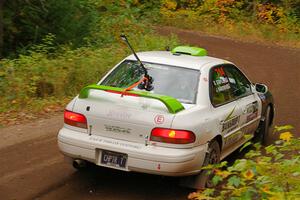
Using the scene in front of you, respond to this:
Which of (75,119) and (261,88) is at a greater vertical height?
(261,88)

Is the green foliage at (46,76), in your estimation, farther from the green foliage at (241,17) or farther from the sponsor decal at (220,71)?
the green foliage at (241,17)

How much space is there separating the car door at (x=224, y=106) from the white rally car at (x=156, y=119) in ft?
0.04

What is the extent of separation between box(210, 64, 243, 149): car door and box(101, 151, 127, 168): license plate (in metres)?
1.30

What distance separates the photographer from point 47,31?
52.8 feet

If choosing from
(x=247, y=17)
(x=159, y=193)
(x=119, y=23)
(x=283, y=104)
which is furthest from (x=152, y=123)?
(x=247, y=17)

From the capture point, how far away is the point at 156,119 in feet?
19.3

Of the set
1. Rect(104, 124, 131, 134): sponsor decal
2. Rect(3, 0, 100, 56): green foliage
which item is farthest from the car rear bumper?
Rect(3, 0, 100, 56): green foliage

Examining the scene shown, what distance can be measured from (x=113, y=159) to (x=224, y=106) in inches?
68.5

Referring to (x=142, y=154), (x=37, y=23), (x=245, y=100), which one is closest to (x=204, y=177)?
(x=142, y=154)

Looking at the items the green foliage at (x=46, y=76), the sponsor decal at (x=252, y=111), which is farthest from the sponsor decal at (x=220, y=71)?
the green foliage at (x=46, y=76)

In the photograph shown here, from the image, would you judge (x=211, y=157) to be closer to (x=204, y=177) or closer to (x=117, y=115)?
(x=204, y=177)

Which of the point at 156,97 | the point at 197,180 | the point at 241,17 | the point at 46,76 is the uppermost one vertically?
the point at 156,97

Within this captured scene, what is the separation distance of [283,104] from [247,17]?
19.0 metres

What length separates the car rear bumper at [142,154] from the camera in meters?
5.82
